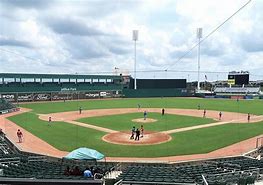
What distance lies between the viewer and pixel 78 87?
84.7m

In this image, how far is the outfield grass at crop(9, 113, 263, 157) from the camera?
83.9ft

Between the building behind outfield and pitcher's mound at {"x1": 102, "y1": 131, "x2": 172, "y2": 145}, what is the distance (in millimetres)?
47441

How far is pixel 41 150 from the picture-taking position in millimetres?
26250

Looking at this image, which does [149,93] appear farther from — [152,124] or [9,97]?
[152,124]

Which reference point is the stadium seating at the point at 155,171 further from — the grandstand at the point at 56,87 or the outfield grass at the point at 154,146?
the grandstand at the point at 56,87

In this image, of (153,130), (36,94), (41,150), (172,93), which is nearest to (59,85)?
(36,94)

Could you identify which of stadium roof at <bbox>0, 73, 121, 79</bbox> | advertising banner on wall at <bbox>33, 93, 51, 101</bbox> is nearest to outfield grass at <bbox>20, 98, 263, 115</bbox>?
advertising banner on wall at <bbox>33, 93, 51, 101</bbox>

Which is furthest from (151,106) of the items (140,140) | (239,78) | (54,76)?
(239,78)

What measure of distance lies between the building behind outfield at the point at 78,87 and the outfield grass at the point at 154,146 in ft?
116

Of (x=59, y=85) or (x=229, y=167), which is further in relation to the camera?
(x=59, y=85)

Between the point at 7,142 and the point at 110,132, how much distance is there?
10232mm

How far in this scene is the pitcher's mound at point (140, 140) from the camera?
28812mm

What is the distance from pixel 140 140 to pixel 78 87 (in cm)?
5730

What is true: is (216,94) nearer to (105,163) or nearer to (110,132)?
(110,132)
